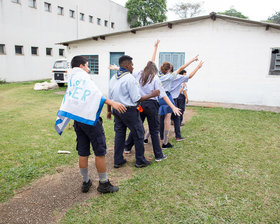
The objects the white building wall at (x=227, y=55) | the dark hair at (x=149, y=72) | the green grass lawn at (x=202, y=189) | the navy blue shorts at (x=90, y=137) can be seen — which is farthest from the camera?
the white building wall at (x=227, y=55)

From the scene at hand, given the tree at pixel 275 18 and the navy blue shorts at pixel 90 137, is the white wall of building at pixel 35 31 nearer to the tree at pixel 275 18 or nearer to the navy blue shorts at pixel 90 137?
the navy blue shorts at pixel 90 137

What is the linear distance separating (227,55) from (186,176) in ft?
25.8

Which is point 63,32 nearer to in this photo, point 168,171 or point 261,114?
point 261,114

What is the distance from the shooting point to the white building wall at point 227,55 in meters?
9.50

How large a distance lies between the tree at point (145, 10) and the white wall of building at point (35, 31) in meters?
7.53

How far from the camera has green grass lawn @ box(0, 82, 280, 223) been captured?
266 cm

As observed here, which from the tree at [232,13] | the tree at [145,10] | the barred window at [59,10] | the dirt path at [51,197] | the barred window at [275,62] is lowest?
the dirt path at [51,197]

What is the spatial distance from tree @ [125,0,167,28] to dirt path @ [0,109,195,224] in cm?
3333

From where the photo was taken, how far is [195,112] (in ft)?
28.1

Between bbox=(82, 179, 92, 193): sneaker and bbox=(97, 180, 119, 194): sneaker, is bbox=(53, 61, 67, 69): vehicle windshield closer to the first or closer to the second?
bbox=(82, 179, 92, 193): sneaker

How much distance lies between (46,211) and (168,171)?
1831mm

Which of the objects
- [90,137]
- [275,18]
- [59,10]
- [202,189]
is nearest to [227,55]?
[202,189]

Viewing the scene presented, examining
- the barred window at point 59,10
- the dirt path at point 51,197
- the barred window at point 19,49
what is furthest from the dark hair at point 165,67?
the barred window at point 59,10

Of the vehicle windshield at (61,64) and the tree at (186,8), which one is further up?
the tree at (186,8)
